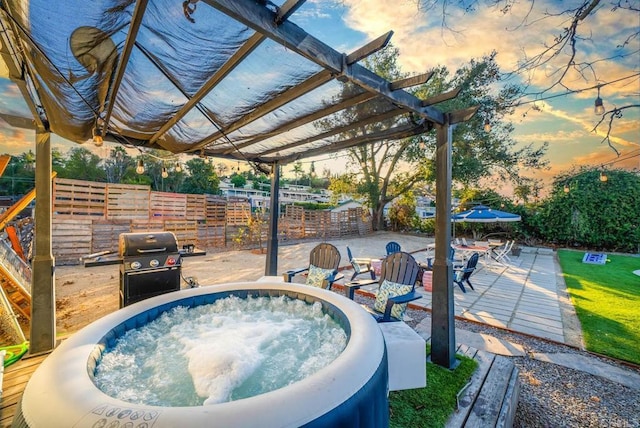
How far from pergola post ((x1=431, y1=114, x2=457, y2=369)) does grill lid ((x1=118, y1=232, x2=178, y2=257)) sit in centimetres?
304

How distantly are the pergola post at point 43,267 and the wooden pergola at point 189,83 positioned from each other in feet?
0.03

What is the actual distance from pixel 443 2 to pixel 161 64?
2312 mm

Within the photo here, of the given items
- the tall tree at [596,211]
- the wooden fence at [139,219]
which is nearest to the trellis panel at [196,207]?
the wooden fence at [139,219]

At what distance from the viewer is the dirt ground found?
4113 mm

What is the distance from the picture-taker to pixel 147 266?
308 centimetres

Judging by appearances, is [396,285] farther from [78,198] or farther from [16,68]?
[78,198]

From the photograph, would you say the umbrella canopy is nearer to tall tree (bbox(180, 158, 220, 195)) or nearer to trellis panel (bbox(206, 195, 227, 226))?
trellis panel (bbox(206, 195, 227, 226))

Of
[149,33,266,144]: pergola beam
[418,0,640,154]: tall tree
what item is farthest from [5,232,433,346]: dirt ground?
[418,0,640,154]: tall tree

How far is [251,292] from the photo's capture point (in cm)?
348

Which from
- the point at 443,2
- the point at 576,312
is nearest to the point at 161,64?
the point at 443,2

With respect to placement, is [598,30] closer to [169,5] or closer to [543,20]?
[543,20]

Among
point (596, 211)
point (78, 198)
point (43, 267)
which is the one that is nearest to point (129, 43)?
point (43, 267)

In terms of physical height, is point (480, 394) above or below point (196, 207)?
below

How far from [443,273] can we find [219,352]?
2.23 metres
